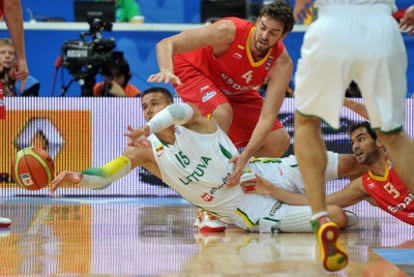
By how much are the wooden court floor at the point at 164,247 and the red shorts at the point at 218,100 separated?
761 millimetres

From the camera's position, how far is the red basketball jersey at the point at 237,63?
22.4 feet

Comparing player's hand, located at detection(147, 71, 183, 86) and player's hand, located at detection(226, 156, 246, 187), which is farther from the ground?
player's hand, located at detection(147, 71, 183, 86)

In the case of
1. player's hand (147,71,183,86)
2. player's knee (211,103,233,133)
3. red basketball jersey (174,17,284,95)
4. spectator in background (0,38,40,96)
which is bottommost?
spectator in background (0,38,40,96)

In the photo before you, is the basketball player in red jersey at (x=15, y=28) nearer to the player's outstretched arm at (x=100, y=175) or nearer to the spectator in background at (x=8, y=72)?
the player's outstretched arm at (x=100, y=175)

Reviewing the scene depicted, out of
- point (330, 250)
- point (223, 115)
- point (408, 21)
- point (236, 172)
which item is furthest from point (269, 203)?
point (330, 250)

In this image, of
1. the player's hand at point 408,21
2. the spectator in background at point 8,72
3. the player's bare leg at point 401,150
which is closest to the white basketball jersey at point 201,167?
the player's bare leg at point 401,150

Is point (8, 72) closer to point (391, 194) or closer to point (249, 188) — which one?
point (249, 188)

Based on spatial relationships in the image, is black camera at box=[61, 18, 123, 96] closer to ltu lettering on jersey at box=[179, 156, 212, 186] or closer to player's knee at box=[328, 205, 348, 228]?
ltu lettering on jersey at box=[179, 156, 212, 186]

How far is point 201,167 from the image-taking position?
6.43 metres

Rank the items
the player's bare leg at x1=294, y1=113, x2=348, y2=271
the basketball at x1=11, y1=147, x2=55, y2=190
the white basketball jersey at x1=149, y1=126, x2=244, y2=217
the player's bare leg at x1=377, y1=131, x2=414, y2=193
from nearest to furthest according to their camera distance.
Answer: the player's bare leg at x1=294, y1=113, x2=348, y2=271 < the player's bare leg at x1=377, y1=131, x2=414, y2=193 < the white basketball jersey at x1=149, y1=126, x2=244, y2=217 < the basketball at x1=11, y1=147, x2=55, y2=190

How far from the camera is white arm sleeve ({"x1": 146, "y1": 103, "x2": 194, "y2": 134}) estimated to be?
20.0 feet

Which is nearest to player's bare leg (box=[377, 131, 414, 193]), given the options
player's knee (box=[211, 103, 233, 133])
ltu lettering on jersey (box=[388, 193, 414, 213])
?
ltu lettering on jersey (box=[388, 193, 414, 213])

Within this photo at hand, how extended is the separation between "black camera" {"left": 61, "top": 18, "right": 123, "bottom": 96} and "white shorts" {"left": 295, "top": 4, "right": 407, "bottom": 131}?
241 inches

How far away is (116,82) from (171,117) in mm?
4772
